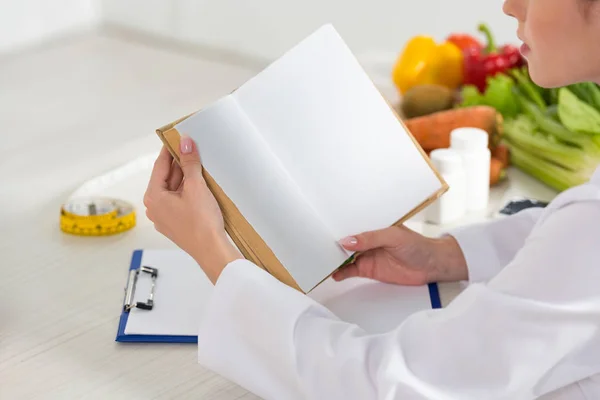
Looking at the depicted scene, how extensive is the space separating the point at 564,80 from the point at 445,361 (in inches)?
10.6

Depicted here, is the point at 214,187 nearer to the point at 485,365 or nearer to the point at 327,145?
the point at 327,145

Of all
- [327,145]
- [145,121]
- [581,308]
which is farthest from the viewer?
[145,121]

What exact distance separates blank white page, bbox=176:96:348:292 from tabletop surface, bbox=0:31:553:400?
0.50 ft

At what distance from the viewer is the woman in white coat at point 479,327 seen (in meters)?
0.84

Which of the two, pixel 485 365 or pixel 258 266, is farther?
pixel 258 266

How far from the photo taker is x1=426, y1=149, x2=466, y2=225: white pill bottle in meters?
1.45

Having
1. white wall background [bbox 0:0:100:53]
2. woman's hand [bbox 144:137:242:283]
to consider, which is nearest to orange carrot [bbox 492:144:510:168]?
woman's hand [bbox 144:137:242:283]

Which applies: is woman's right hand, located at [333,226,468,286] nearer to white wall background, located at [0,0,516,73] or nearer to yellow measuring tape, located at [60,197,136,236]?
yellow measuring tape, located at [60,197,136,236]

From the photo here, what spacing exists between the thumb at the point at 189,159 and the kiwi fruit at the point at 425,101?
766 millimetres

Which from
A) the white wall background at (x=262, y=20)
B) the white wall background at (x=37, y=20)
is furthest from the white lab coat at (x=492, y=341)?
the white wall background at (x=37, y=20)

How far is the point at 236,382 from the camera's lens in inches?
39.7

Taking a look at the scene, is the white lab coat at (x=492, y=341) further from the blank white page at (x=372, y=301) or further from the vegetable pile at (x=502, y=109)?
the vegetable pile at (x=502, y=109)

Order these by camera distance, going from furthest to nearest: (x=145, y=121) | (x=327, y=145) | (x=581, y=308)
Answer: (x=145, y=121)
(x=327, y=145)
(x=581, y=308)

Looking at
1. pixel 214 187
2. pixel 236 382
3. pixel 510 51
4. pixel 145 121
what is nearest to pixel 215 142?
pixel 214 187
